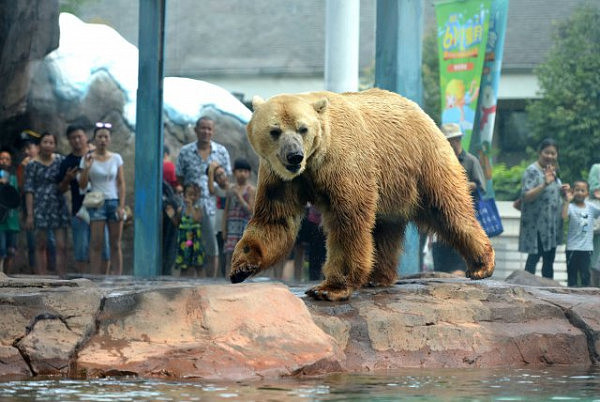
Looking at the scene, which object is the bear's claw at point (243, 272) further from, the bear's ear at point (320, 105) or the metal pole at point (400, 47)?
the metal pole at point (400, 47)

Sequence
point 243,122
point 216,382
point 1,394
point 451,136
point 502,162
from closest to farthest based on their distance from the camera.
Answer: point 1,394 → point 216,382 → point 451,136 → point 243,122 → point 502,162

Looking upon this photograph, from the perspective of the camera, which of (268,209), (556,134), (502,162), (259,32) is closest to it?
(268,209)

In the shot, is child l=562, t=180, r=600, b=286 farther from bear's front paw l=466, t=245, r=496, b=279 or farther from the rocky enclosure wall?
the rocky enclosure wall

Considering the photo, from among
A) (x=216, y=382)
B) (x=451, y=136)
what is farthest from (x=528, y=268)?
(x=216, y=382)

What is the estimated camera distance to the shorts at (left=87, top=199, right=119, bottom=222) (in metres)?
11.2

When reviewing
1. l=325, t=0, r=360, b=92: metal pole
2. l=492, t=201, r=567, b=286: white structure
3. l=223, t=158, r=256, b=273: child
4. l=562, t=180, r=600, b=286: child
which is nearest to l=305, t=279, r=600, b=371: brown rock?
l=223, t=158, r=256, b=273: child

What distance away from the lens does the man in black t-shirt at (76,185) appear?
451 inches

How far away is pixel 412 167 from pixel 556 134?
1885cm

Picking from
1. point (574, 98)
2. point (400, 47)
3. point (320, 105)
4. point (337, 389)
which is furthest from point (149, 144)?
point (574, 98)

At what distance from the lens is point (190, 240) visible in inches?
445

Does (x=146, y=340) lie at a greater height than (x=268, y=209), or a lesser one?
lesser

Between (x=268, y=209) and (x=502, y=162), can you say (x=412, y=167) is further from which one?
(x=502, y=162)

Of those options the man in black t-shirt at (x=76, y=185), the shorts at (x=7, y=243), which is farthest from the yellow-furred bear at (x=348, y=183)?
the shorts at (x=7, y=243)

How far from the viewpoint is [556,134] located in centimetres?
2505
